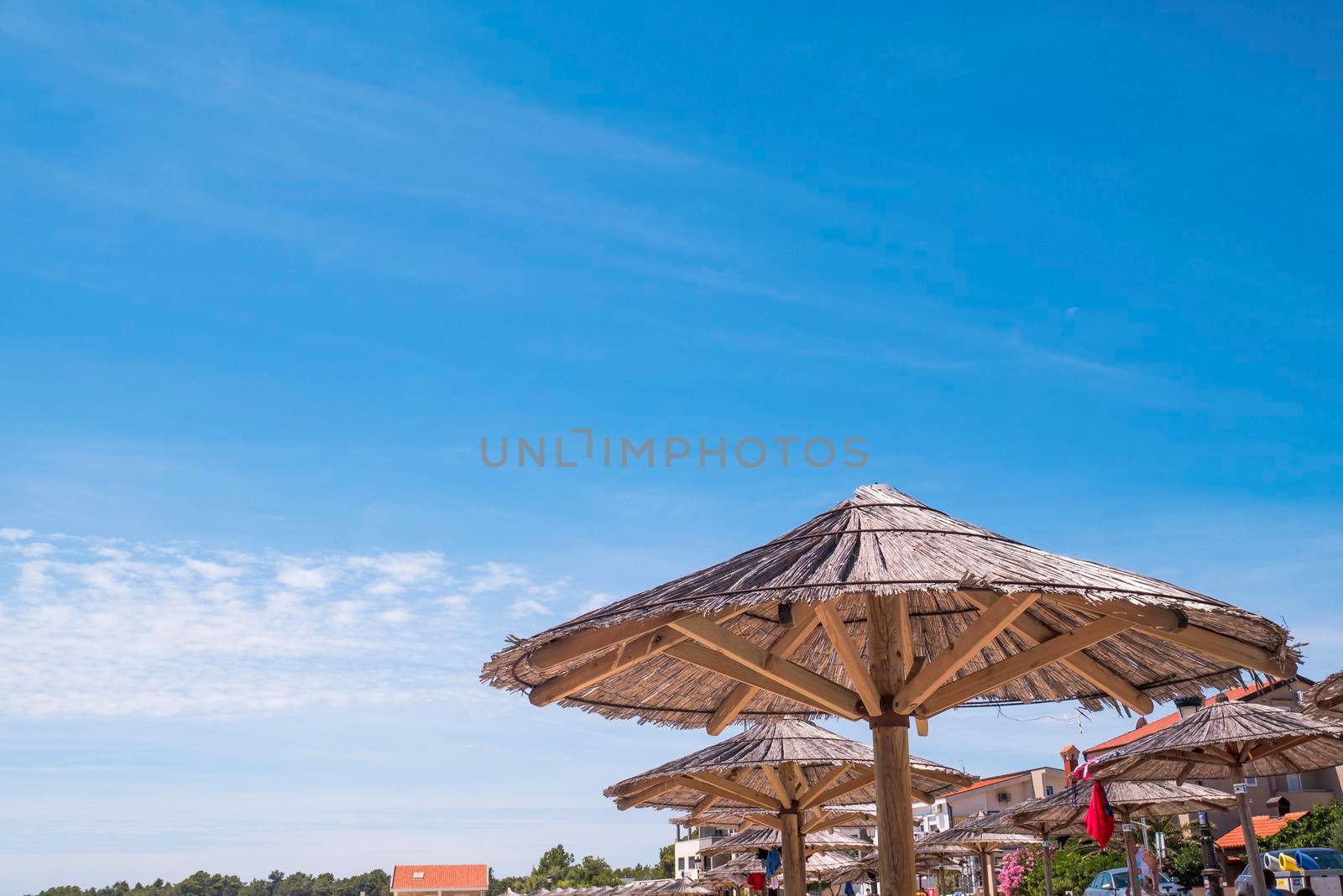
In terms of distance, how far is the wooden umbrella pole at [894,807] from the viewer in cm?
516

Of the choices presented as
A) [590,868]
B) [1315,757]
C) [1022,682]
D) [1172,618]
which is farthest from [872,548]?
[590,868]

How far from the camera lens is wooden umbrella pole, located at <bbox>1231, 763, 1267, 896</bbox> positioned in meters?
9.26

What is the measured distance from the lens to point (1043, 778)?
46.5 m

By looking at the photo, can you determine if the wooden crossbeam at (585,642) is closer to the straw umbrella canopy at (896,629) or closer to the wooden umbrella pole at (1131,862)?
the straw umbrella canopy at (896,629)

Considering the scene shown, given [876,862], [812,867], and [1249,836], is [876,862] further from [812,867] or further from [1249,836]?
[1249,836]

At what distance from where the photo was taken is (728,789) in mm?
10406

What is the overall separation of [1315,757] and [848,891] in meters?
14.9

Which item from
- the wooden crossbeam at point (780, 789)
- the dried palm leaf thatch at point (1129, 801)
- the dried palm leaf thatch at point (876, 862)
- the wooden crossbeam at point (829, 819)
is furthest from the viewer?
the dried palm leaf thatch at point (876, 862)

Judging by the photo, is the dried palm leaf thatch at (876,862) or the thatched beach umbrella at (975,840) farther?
the dried palm leaf thatch at (876,862)

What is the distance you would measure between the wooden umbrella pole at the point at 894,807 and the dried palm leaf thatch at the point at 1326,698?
3471 millimetres

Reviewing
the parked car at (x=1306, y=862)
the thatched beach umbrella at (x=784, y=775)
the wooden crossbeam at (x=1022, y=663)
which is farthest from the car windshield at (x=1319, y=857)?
the wooden crossbeam at (x=1022, y=663)

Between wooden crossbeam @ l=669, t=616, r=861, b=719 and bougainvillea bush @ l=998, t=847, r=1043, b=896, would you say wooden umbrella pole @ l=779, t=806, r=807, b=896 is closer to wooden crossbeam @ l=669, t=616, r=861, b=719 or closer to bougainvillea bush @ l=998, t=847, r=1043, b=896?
→ wooden crossbeam @ l=669, t=616, r=861, b=719

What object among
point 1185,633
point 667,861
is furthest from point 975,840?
point 667,861

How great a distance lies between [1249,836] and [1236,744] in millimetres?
847
